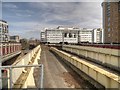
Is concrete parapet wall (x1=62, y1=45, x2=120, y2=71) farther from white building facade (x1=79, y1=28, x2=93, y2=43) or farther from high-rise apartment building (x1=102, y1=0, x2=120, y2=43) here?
white building facade (x1=79, y1=28, x2=93, y2=43)

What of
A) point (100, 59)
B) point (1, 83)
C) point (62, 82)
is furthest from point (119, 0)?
point (1, 83)

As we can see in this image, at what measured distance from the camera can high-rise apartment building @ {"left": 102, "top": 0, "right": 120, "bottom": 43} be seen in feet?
294

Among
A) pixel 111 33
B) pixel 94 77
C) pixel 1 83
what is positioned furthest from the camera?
pixel 111 33

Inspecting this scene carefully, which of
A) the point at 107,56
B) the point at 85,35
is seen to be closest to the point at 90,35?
the point at 85,35

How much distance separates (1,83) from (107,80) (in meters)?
5.12

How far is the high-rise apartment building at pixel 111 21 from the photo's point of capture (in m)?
89.7

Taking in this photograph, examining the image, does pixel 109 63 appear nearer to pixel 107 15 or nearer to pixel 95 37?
pixel 107 15

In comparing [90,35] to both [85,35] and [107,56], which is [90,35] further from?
[107,56]

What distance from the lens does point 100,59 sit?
21.9 meters

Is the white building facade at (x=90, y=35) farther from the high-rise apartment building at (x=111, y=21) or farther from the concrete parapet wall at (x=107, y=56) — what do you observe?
the concrete parapet wall at (x=107, y=56)

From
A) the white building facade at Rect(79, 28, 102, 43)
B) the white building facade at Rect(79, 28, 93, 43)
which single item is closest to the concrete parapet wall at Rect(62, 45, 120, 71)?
the white building facade at Rect(79, 28, 93, 43)

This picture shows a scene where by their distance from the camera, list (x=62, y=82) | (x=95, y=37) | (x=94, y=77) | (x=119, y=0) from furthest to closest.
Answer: (x=95, y=37) < (x=119, y=0) < (x=62, y=82) < (x=94, y=77)

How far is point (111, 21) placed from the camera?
95.9 m

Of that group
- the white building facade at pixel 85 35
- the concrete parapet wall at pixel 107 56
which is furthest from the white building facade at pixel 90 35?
the concrete parapet wall at pixel 107 56
